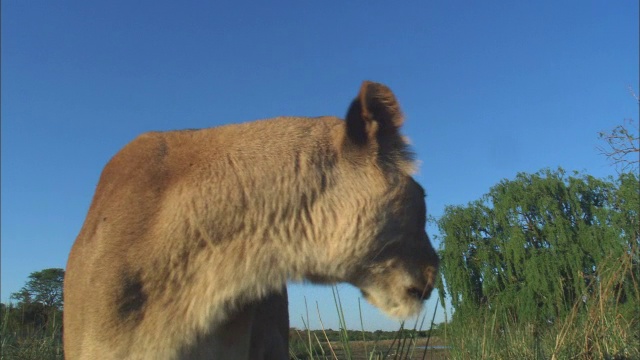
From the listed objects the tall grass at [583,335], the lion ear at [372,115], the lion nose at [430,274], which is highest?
the lion ear at [372,115]

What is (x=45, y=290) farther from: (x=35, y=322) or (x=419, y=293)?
(x=419, y=293)

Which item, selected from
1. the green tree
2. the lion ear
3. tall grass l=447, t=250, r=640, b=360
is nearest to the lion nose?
the lion ear

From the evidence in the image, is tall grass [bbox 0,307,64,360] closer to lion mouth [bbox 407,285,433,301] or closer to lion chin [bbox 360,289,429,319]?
Answer: lion chin [bbox 360,289,429,319]

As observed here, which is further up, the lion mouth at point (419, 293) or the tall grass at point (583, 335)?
the lion mouth at point (419, 293)

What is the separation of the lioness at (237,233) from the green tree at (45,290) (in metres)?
4.25

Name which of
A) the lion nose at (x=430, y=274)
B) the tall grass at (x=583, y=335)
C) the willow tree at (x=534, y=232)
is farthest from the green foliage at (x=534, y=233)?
the lion nose at (x=430, y=274)

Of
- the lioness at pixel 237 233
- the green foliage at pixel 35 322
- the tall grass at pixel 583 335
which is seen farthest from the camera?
the green foliage at pixel 35 322

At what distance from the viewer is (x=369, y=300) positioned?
3066mm

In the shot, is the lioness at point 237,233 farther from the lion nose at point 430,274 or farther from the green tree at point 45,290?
the green tree at point 45,290

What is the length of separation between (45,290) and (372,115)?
6288mm

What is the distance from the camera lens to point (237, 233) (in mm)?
2732

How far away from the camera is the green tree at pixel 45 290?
6897 mm

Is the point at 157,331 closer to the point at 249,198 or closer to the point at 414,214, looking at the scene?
the point at 249,198

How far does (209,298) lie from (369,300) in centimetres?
87
